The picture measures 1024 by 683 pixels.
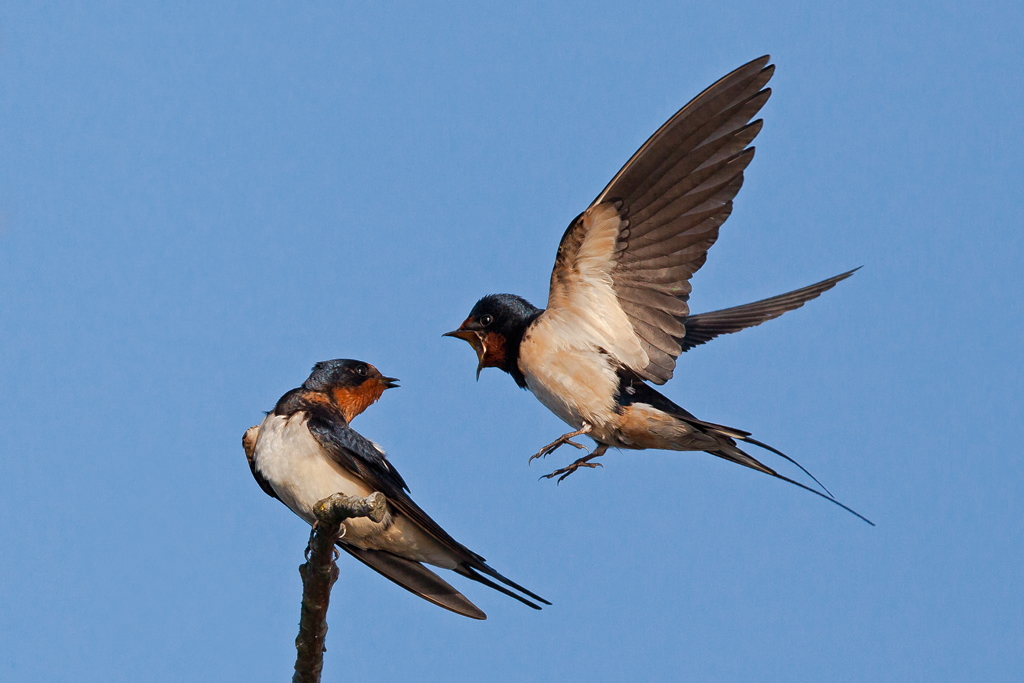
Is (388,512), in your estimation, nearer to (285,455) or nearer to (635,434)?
(285,455)

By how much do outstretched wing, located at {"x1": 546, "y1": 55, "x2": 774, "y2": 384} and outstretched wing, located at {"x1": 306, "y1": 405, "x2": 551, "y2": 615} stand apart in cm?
113

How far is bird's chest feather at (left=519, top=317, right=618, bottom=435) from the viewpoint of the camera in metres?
5.55

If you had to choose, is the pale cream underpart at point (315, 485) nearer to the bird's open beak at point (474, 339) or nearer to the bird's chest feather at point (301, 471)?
the bird's chest feather at point (301, 471)

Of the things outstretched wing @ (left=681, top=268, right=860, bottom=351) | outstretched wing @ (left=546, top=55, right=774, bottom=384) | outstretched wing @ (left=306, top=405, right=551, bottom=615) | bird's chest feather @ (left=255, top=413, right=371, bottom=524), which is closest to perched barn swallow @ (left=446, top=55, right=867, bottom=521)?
outstretched wing @ (left=546, top=55, right=774, bottom=384)

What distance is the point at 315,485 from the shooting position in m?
5.34

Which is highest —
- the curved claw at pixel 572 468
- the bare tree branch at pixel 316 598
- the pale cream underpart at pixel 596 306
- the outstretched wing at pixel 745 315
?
the outstretched wing at pixel 745 315

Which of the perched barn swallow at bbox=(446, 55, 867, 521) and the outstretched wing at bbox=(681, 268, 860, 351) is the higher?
the outstretched wing at bbox=(681, 268, 860, 351)

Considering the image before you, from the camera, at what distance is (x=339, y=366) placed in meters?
6.10

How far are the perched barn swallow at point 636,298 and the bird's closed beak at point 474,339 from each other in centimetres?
1

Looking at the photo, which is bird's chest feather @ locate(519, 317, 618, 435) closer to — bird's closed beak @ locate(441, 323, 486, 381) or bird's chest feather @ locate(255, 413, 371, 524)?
bird's closed beak @ locate(441, 323, 486, 381)

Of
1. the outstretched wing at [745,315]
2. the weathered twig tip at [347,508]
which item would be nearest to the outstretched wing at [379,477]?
the weathered twig tip at [347,508]

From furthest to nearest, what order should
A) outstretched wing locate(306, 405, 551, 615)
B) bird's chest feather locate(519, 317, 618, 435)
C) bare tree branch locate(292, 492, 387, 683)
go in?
bird's chest feather locate(519, 317, 618, 435) → outstretched wing locate(306, 405, 551, 615) → bare tree branch locate(292, 492, 387, 683)

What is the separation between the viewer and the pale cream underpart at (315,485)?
17.5 feet

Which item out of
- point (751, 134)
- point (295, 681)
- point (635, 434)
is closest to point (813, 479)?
point (635, 434)
